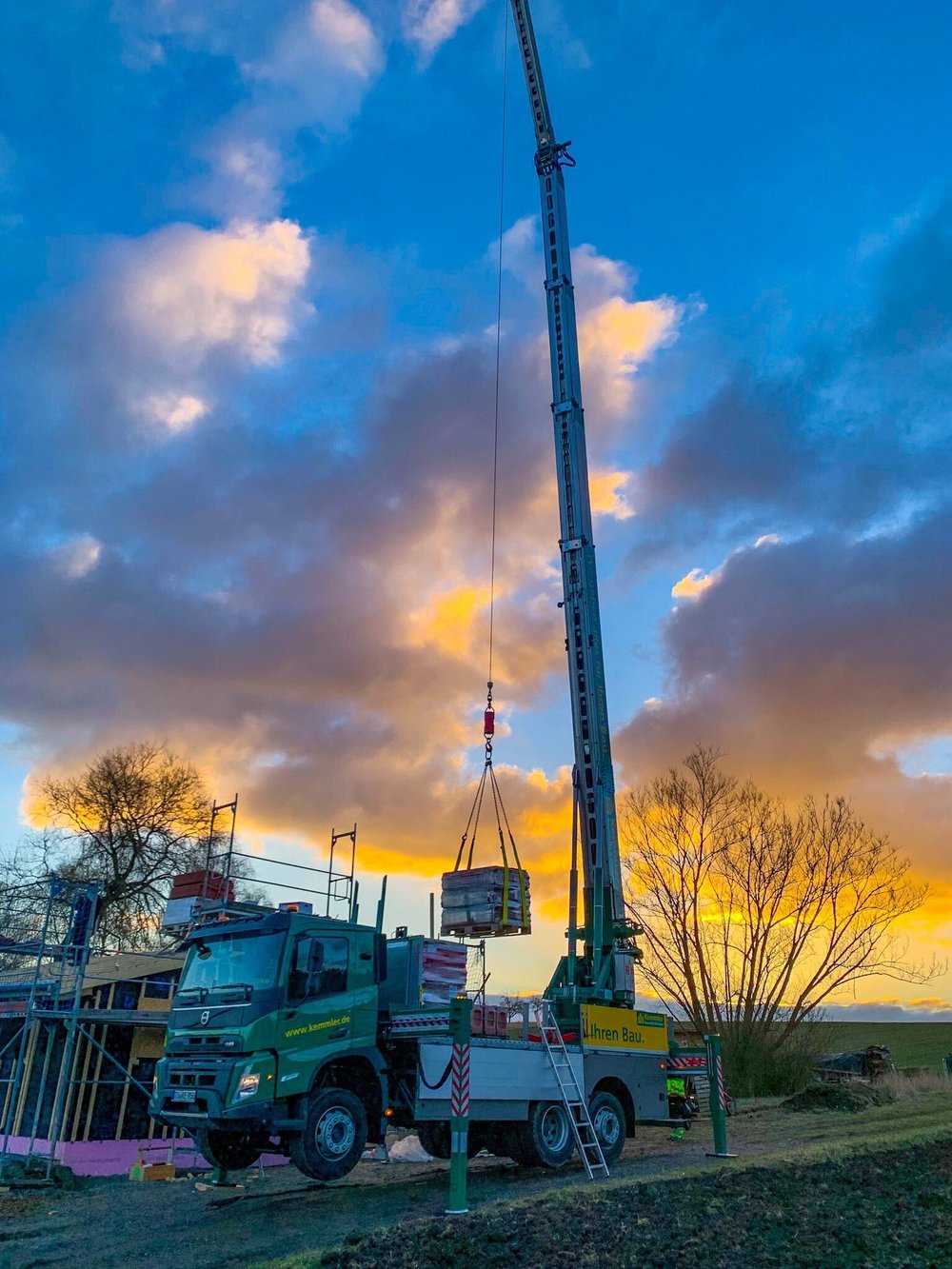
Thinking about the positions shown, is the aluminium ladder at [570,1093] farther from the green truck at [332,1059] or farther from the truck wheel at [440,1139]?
the truck wheel at [440,1139]

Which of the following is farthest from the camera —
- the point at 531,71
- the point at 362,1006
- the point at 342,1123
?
the point at 531,71

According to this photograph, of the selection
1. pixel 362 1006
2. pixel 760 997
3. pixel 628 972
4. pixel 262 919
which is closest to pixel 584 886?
pixel 628 972

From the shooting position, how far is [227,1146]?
1211 centimetres

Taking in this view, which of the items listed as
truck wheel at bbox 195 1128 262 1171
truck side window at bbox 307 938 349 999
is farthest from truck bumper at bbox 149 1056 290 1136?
truck side window at bbox 307 938 349 999

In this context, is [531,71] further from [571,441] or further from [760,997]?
[760,997]

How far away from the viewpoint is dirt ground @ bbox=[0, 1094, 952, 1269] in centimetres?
1013

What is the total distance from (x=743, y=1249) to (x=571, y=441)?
15.0m

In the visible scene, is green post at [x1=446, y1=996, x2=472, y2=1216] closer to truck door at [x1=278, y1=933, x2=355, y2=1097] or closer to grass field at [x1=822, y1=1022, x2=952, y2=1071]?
truck door at [x1=278, y1=933, x2=355, y2=1097]

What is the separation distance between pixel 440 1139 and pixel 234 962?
4.74 metres

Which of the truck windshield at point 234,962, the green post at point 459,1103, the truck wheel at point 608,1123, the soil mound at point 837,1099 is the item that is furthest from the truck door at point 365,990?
the soil mound at point 837,1099

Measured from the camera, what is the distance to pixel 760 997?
30656 mm

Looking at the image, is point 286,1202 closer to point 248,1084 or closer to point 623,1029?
point 248,1084

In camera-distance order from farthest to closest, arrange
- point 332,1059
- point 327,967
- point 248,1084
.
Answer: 1. point 327,967
2. point 332,1059
3. point 248,1084

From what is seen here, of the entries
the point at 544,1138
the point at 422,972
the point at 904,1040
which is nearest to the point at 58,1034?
the point at 422,972
